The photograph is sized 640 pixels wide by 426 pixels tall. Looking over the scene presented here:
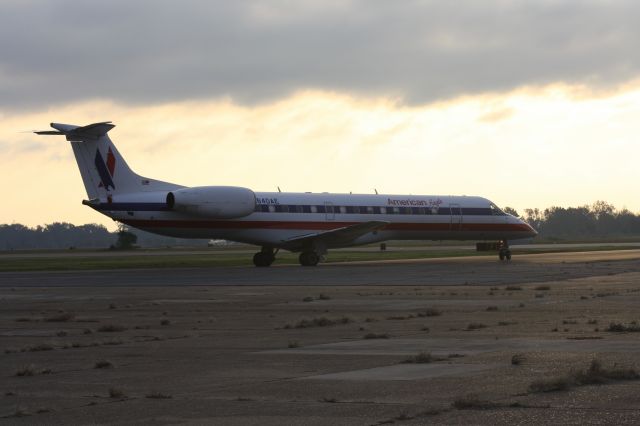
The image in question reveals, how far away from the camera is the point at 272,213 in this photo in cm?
4934

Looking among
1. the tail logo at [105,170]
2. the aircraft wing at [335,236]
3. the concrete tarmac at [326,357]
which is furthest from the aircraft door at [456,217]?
the concrete tarmac at [326,357]

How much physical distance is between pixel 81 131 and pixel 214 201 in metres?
6.74

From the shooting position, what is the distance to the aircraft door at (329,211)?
51219 millimetres

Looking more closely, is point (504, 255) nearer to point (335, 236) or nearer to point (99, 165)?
point (335, 236)

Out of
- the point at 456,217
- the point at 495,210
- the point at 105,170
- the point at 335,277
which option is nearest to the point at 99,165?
the point at 105,170

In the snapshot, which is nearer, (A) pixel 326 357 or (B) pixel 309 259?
(A) pixel 326 357

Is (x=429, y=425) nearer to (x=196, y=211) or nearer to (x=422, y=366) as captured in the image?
(x=422, y=366)

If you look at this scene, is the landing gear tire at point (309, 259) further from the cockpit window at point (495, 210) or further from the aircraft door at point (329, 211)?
the cockpit window at point (495, 210)

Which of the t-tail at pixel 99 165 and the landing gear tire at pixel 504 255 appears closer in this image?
the t-tail at pixel 99 165

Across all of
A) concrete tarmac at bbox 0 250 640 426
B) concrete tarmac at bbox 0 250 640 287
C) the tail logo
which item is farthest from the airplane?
concrete tarmac at bbox 0 250 640 426

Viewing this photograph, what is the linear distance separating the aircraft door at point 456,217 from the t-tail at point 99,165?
58.0 ft

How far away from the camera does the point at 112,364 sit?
526 inches

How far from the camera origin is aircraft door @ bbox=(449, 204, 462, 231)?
5541 centimetres

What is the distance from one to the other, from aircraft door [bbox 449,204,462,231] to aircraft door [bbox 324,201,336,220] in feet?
24.8
